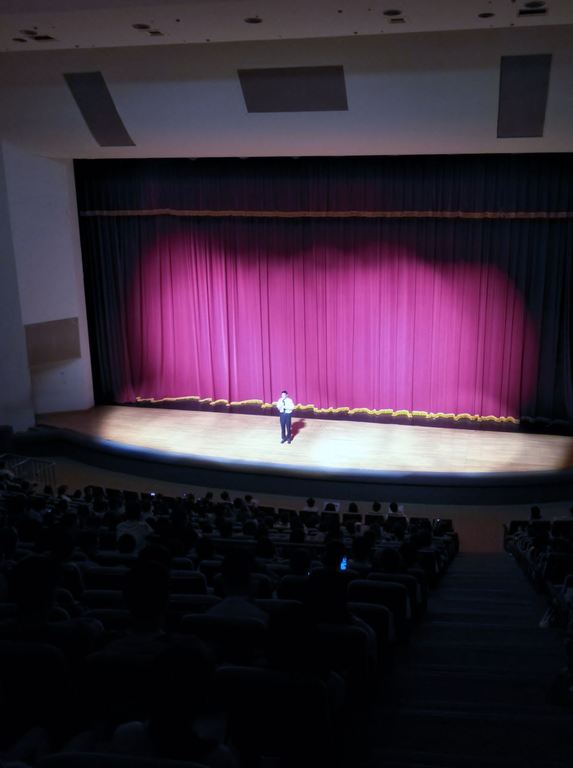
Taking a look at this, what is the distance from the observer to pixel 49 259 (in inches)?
621

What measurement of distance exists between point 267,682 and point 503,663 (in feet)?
8.08

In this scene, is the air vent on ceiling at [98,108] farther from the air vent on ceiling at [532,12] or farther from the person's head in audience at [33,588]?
the person's head in audience at [33,588]

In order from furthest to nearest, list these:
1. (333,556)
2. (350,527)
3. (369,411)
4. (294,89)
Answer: (369,411) < (294,89) < (350,527) < (333,556)

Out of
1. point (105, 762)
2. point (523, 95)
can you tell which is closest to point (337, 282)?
point (523, 95)

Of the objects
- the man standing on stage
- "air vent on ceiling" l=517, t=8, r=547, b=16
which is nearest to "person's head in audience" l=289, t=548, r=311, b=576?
"air vent on ceiling" l=517, t=8, r=547, b=16

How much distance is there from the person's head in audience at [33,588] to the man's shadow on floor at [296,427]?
11.8m

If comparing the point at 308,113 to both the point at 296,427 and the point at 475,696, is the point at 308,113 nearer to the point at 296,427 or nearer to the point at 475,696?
the point at 296,427

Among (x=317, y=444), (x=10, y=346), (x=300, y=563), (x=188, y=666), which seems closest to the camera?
(x=188, y=666)

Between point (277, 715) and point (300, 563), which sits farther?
point (300, 563)

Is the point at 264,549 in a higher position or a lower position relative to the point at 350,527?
higher

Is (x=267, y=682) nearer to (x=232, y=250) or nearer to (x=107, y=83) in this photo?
(x=107, y=83)

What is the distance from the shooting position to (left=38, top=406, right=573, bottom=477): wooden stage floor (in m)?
13.0

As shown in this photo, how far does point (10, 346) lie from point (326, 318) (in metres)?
6.28

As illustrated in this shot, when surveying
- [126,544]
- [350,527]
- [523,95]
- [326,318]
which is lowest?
[350,527]
